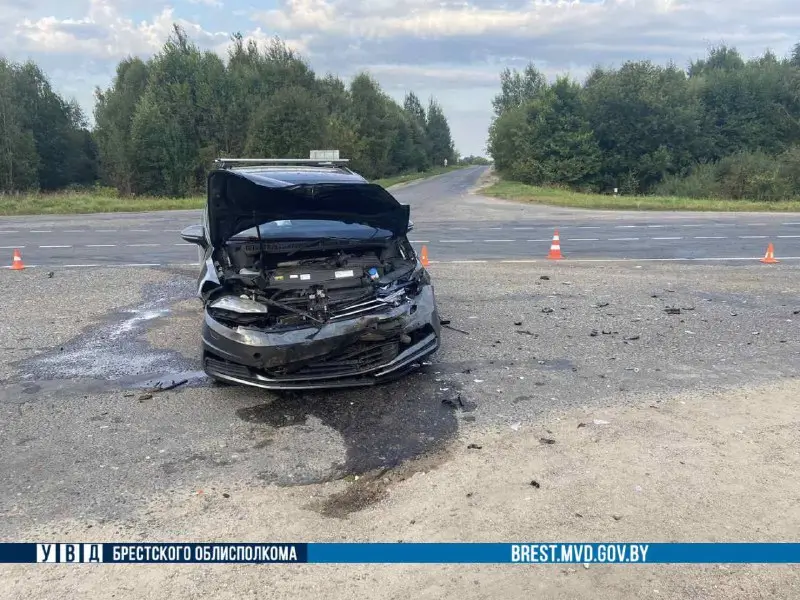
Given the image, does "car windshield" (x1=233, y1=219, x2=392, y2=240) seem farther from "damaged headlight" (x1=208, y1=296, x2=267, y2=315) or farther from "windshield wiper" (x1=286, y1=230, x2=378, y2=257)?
"damaged headlight" (x1=208, y1=296, x2=267, y2=315)

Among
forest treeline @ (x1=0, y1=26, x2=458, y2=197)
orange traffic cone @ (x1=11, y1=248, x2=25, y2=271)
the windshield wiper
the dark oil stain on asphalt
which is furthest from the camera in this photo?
forest treeline @ (x1=0, y1=26, x2=458, y2=197)

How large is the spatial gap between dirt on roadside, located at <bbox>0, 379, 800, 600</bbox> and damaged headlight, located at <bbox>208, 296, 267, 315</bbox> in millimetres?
1619

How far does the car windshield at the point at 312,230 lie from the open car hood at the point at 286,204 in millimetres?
49

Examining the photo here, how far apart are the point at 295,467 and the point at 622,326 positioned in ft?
15.9

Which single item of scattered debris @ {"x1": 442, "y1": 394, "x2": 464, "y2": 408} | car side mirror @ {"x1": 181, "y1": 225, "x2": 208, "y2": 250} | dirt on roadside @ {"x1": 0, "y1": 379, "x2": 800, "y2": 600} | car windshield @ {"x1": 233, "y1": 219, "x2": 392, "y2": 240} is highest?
car windshield @ {"x1": 233, "y1": 219, "x2": 392, "y2": 240}

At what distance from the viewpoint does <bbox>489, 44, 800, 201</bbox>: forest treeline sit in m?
46.2

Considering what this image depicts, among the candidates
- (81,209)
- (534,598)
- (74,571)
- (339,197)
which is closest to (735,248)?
(339,197)

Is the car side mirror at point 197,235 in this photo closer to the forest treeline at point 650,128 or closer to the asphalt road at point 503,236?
the asphalt road at point 503,236

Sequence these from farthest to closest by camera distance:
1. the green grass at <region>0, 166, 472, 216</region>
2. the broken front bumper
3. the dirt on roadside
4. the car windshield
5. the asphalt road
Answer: the green grass at <region>0, 166, 472, 216</region> → the asphalt road → the car windshield → the broken front bumper → the dirt on roadside

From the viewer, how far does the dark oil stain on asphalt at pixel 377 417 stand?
4.35m

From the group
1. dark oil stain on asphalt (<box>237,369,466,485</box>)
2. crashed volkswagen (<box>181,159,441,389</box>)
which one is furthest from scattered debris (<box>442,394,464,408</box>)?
crashed volkswagen (<box>181,159,441,389</box>)

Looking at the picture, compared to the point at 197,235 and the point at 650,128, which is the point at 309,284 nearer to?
the point at 197,235

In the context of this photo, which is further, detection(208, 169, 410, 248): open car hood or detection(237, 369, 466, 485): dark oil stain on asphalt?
detection(208, 169, 410, 248): open car hood

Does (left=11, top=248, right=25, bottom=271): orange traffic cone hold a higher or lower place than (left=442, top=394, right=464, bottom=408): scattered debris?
higher
